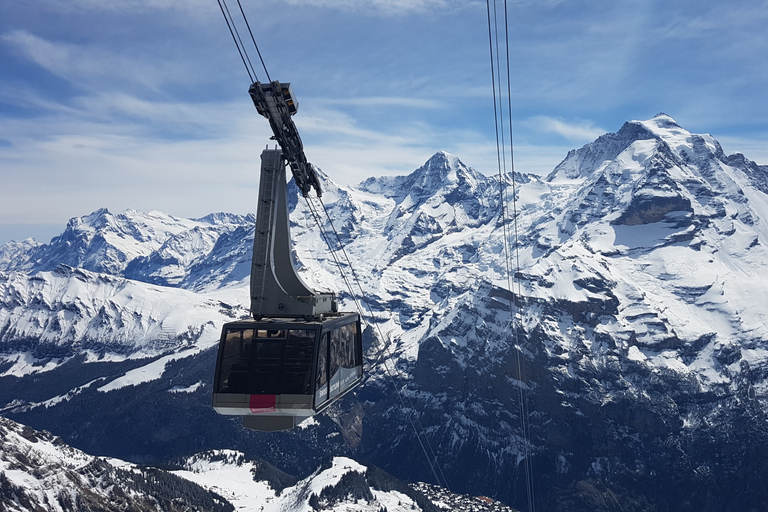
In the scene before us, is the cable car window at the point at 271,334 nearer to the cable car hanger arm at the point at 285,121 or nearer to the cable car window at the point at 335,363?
the cable car window at the point at 335,363

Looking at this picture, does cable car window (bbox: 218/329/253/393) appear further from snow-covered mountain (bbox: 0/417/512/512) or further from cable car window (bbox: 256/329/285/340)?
snow-covered mountain (bbox: 0/417/512/512)

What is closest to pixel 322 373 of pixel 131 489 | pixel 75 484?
pixel 75 484

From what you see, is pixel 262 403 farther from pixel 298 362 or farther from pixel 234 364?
pixel 298 362

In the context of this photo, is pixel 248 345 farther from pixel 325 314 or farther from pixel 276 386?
pixel 325 314

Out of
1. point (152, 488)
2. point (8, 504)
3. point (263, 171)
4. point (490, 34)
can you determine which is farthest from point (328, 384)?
point (152, 488)

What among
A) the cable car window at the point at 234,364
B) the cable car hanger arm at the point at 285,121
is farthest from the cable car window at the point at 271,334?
the cable car hanger arm at the point at 285,121

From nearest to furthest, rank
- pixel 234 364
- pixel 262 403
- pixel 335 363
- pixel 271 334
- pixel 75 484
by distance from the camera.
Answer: pixel 262 403
pixel 234 364
pixel 271 334
pixel 335 363
pixel 75 484
